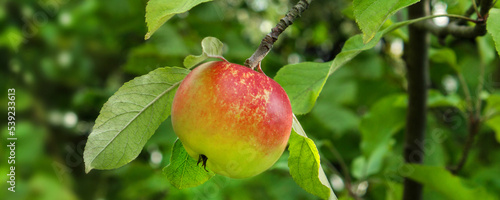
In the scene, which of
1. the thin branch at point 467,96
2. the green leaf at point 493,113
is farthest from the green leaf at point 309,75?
the thin branch at point 467,96

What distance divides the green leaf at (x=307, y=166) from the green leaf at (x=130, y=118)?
0.14m

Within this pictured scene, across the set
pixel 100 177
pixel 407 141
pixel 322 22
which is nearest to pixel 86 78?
pixel 100 177

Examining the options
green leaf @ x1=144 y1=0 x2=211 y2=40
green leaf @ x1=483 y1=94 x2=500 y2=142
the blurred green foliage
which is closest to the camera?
green leaf @ x1=144 y1=0 x2=211 y2=40

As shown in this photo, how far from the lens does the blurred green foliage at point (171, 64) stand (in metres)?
1.44

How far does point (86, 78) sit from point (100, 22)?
34 centimetres

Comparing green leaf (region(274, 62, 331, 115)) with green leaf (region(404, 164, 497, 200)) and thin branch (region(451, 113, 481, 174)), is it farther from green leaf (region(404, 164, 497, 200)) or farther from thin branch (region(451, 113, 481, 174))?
thin branch (region(451, 113, 481, 174))

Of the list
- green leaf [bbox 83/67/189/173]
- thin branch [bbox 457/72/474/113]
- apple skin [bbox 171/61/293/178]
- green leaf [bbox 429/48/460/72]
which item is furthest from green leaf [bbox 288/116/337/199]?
thin branch [bbox 457/72/474/113]

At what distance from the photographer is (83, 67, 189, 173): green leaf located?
17.2 inches

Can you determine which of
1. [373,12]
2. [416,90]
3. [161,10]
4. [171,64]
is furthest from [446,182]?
[171,64]

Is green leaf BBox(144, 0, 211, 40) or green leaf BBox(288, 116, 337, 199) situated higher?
green leaf BBox(144, 0, 211, 40)

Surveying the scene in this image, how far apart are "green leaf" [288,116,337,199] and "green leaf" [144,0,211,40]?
167 mm

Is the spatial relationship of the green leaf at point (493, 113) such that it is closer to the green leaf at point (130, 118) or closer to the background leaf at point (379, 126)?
the background leaf at point (379, 126)

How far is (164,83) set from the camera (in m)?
0.47

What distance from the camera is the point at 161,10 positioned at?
0.39 metres
